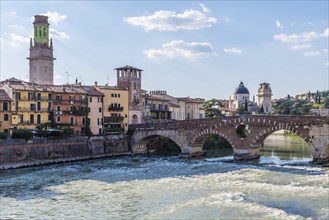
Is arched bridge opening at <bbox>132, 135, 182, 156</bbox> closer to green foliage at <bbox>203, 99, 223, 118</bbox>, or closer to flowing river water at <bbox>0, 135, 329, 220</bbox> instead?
flowing river water at <bbox>0, 135, 329, 220</bbox>

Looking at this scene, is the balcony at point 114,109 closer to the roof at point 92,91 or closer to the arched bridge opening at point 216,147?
the roof at point 92,91

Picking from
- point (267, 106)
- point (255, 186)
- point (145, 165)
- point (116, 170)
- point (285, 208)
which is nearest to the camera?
point (285, 208)

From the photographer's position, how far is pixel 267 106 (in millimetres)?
143125

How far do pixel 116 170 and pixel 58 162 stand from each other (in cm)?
947

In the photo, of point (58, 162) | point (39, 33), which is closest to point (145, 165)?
point (58, 162)

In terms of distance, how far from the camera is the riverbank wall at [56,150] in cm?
4762

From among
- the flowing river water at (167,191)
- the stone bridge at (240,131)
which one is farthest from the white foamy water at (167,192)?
the stone bridge at (240,131)

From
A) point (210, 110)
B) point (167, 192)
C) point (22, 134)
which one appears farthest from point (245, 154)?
point (210, 110)

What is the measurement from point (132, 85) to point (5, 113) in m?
21.1

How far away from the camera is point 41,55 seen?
7881 centimetres

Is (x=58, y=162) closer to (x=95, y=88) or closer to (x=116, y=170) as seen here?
(x=116, y=170)

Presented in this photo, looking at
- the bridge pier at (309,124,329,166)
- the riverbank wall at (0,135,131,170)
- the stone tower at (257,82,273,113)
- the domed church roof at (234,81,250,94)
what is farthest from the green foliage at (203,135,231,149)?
the domed church roof at (234,81,250,94)

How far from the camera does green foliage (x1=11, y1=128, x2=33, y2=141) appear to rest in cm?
5122

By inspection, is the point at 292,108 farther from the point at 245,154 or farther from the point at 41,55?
the point at 245,154
